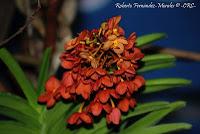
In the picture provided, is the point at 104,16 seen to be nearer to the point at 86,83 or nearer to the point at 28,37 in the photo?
the point at 28,37

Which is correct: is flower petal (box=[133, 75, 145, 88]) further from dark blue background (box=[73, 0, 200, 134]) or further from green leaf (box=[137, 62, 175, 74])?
dark blue background (box=[73, 0, 200, 134])

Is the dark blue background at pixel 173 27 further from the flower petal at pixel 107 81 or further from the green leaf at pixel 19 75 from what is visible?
the flower petal at pixel 107 81

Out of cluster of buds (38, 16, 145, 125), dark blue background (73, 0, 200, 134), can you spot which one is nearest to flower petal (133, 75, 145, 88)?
cluster of buds (38, 16, 145, 125)

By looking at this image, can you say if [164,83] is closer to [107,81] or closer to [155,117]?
[155,117]

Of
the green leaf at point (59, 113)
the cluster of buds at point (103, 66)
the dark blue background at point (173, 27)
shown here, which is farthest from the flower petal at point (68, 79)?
the dark blue background at point (173, 27)

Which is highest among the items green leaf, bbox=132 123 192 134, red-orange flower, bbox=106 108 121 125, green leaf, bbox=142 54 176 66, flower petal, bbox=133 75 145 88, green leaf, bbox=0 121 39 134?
green leaf, bbox=142 54 176 66

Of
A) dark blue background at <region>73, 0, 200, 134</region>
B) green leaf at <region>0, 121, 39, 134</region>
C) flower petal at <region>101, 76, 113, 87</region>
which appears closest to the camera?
flower petal at <region>101, 76, 113, 87</region>
